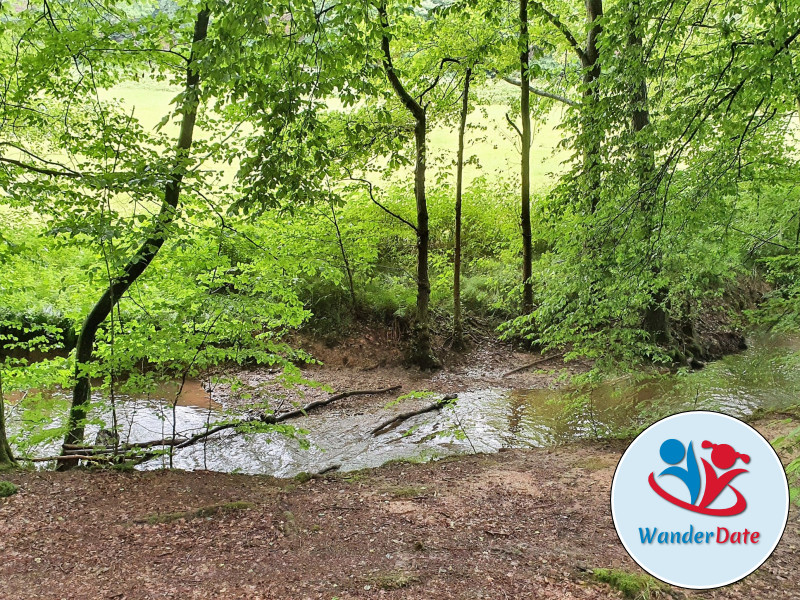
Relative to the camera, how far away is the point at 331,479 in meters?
5.89

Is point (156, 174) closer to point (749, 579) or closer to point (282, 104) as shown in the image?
point (282, 104)

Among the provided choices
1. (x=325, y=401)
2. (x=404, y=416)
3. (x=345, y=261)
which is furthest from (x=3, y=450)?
(x=345, y=261)

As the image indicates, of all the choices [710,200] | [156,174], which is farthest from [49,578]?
[710,200]

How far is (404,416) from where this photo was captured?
888cm

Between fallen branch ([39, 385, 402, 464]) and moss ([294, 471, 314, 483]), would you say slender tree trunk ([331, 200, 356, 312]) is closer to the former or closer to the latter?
fallen branch ([39, 385, 402, 464])

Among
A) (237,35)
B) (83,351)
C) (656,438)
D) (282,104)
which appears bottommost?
(656,438)

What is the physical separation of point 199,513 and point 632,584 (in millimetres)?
3426

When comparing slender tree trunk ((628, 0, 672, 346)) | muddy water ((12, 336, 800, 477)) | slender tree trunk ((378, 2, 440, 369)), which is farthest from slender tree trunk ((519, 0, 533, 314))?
slender tree trunk ((628, 0, 672, 346))

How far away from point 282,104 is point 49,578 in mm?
3692

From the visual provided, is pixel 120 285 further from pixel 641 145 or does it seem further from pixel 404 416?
pixel 641 145

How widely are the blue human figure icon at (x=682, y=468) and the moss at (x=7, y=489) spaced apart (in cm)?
508

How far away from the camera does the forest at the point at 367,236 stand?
4.44 m

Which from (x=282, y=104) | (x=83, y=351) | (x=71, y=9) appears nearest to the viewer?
(x=282, y=104)

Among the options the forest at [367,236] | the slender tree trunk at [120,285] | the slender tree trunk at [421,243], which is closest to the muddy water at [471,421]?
the forest at [367,236]
